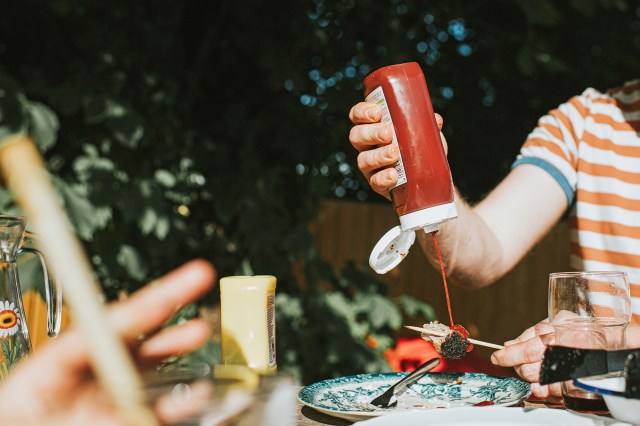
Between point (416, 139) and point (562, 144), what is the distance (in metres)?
0.96

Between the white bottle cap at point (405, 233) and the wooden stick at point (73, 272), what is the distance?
67 cm

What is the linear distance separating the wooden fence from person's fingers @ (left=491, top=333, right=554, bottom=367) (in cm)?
410

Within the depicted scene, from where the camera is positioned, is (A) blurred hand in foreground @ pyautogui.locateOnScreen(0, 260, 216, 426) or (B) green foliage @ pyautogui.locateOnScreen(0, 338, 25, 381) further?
(B) green foliage @ pyautogui.locateOnScreen(0, 338, 25, 381)

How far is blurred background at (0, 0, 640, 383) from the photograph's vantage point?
236 centimetres

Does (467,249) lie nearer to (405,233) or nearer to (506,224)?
(506,224)

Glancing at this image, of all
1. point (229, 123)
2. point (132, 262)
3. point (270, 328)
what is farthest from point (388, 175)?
point (229, 123)

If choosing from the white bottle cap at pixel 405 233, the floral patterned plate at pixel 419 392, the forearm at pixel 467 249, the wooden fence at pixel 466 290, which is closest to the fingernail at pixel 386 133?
the white bottle cap at pixel 405 233

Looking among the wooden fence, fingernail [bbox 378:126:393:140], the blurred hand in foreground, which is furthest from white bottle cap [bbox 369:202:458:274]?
the wooden fence

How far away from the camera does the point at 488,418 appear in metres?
0.77

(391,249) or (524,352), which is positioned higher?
(391,249)

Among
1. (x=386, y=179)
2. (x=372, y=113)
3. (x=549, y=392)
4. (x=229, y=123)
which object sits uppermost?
(x=229, y=123)

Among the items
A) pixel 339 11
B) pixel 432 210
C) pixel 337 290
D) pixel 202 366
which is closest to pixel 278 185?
pixel 337 290

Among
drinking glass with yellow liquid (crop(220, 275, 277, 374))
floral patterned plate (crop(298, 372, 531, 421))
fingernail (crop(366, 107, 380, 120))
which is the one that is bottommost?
floral patterned plate (crop(298, 372, 531, 421))

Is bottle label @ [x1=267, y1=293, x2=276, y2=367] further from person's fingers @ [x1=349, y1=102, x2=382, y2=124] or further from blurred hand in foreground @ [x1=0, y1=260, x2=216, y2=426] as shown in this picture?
blurred hand in foreground @ [x1=0, y1=260, x2=216, y2=426]
